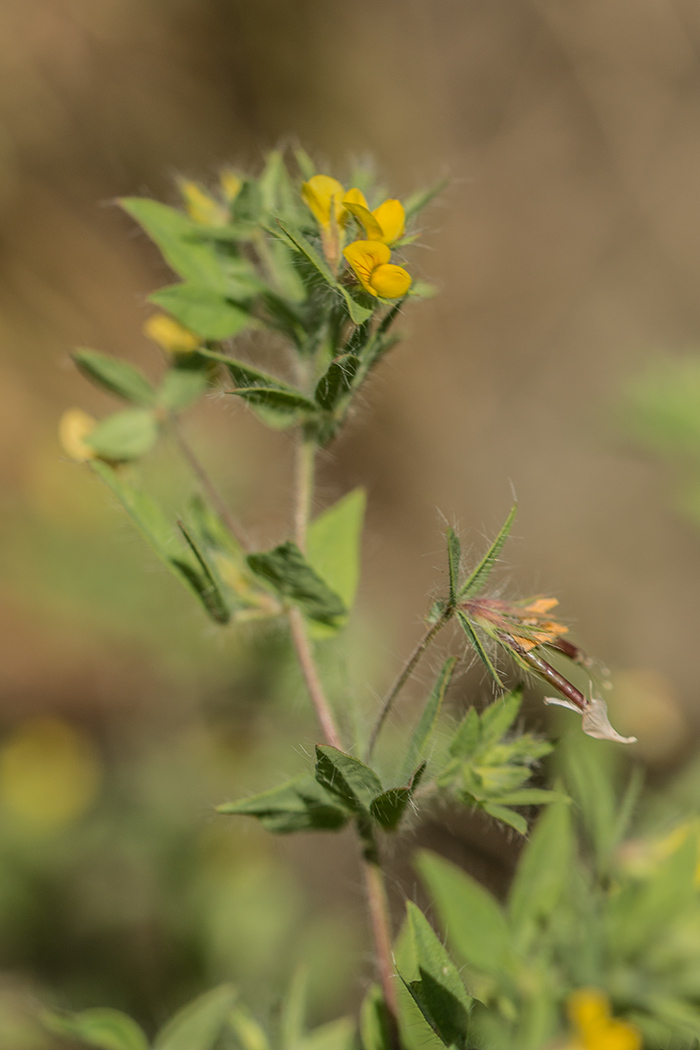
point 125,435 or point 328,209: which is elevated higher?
point 328,209

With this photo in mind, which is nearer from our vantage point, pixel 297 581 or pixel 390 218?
pixel 390 218

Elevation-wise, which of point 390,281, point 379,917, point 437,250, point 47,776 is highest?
point 437,250

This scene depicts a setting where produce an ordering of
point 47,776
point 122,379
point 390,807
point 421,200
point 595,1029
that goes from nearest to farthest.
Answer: point 595,1029 < point 390,807 < point 421,200 < point 122,379 < point 47,776

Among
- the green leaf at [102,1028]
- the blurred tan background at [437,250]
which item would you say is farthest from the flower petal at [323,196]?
the blurred tan background at [437,250]

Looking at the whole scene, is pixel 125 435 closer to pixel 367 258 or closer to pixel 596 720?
pixel 367 258

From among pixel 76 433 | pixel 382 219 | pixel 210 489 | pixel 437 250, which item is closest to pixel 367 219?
pixel 382 219

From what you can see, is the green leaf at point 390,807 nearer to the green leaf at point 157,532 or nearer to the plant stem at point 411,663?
the plant stem at point 411,663

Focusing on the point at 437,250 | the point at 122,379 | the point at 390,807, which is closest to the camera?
the point at 390,807
